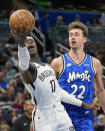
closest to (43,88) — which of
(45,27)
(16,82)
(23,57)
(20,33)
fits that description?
(23,57)

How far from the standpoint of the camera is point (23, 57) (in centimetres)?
461

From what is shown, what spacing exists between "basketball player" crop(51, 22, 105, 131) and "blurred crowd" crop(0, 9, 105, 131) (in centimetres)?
217

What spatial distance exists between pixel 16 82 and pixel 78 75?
673cm

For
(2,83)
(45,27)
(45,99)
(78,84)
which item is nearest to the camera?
(45,99)

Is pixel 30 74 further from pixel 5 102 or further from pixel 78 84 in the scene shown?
pixel 5 102

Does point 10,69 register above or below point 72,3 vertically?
below

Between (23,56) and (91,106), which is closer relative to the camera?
(23,56)

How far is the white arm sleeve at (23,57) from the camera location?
4578mm

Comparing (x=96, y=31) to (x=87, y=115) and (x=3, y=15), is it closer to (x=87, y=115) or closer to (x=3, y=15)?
(x=3, y=15)

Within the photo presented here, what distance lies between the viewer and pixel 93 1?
24.6m

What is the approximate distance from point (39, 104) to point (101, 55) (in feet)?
33.2

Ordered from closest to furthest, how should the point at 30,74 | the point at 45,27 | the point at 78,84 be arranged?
the point at 30,74
the point at 78,84
the point at 45,27

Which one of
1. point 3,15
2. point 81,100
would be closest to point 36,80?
point 81,100

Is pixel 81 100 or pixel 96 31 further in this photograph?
pixel 96 31
